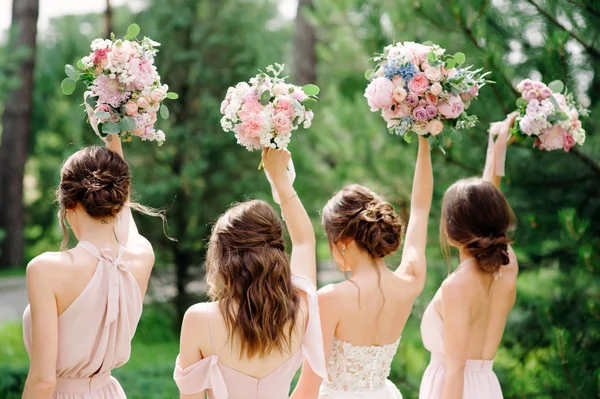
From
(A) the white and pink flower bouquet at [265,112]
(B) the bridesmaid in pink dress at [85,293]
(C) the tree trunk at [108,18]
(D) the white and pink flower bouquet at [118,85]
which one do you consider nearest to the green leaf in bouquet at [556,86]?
(A) the white and pink flower bouquet at [265,112]

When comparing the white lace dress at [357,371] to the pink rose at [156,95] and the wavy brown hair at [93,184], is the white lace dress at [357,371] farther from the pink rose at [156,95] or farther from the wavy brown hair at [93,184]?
the pink rose at [156,95]

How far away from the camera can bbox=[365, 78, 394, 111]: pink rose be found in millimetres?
3230

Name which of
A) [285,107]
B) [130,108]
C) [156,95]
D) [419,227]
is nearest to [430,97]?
[419,227]

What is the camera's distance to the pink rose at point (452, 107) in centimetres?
325

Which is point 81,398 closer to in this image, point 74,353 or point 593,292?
point 74,353

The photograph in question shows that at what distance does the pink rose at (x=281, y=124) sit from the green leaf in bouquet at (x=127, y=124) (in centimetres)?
61

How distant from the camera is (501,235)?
3068mm

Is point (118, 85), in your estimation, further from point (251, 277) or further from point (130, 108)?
point (251, 277)

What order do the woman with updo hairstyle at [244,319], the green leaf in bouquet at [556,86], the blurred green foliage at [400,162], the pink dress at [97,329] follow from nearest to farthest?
the woman with updo hairstyle at [244,319] < the pink dress at [97,329] < the green leaf in bouquet at [556,86] < the blurred green foliage at [400,162]

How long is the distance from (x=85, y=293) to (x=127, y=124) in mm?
775

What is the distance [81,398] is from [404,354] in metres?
3.01

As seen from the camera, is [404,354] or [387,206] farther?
[404,354]

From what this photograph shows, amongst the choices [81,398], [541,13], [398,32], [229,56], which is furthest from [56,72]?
[81,398]

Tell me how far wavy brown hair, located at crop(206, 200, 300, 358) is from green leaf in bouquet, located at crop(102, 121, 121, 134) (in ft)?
2.50
